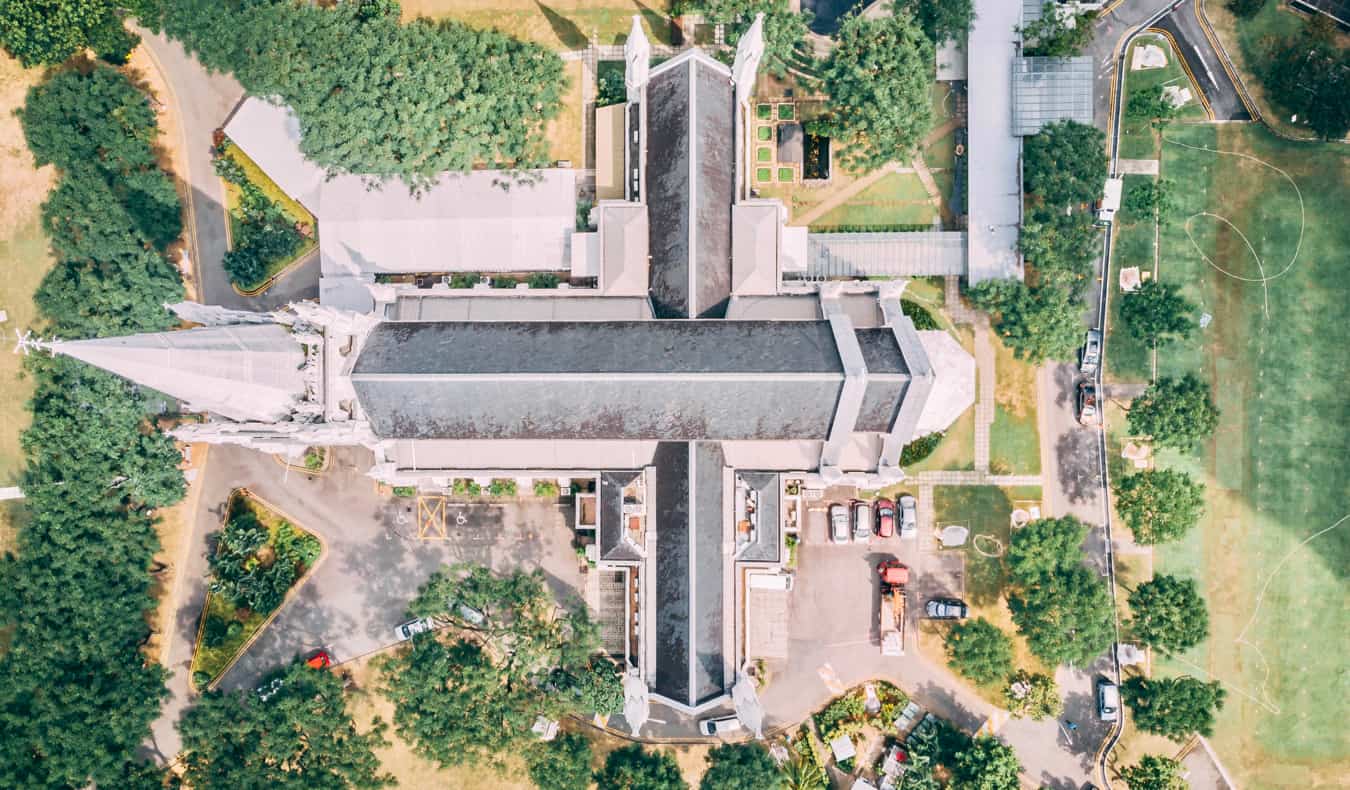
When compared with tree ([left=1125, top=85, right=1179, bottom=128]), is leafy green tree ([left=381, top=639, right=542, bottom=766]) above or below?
below

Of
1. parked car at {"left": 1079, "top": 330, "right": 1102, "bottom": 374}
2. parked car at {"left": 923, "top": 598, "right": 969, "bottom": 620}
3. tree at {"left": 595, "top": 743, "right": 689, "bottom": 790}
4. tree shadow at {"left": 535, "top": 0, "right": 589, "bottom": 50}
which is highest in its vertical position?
tree shadow at {"left": 535, "top": 0, "right": 589, "bottom": 50}

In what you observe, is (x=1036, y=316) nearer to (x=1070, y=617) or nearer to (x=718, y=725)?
(x=1070, y=617)

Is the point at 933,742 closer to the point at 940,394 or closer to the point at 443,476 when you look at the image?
the point at 940,394

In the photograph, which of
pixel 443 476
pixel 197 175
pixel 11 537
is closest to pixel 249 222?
pixel 197 175

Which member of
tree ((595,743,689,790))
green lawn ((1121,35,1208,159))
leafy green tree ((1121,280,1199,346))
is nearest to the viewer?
leafy green tree ((1121,280,1199,346))

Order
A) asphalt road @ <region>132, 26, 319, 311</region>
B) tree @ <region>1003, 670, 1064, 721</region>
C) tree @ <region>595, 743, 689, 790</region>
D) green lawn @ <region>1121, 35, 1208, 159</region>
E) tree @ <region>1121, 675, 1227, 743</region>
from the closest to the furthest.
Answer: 1. tree @ <region>1121, 675, 1227, 743</region>
2. tree @ <region>595, 743, 689, 790</region>
3. tree @ <region>1003, 670, 1064, 721</region>
4. green lawn @ <region>1121, 35, 1208, 159</region>
5. asphalt road @ <region>132, 26, 319, 311</region>

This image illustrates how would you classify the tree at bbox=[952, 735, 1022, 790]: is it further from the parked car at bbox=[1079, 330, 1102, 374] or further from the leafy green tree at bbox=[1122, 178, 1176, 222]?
the leafy green tree at bbox=[1122, 178, 1176, 222]

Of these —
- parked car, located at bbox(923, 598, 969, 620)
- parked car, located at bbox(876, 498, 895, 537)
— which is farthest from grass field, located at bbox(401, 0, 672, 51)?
parked car, located at bbox(923, 598, 969, 620)
